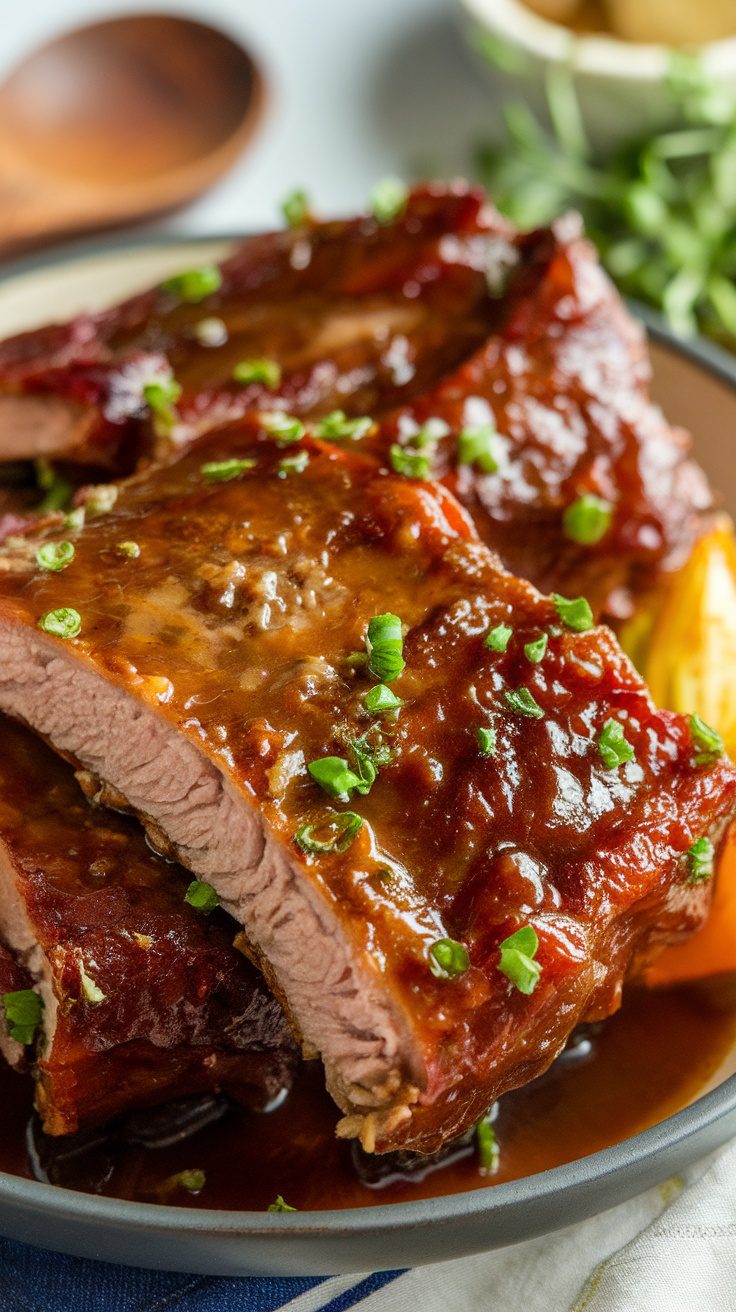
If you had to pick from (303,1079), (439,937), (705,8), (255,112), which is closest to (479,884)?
(439,937)

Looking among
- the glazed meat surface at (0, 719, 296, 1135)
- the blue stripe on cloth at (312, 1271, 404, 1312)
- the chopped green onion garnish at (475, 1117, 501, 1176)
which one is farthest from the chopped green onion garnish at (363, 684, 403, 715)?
the blue stripe on cloth at (312, 1271, 404, 1312)

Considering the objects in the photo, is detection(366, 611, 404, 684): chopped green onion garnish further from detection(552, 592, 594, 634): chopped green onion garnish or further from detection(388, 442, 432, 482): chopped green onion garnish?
detection(388, 442, 432, 482): chopped green onion garnish

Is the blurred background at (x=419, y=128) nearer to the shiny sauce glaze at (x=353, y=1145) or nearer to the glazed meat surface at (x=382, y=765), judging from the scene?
the glazed meat surface at (x=382, y=765)

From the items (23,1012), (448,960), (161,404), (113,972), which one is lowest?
(23,1012)

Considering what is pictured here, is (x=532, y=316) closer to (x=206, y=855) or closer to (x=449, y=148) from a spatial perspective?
(x=206, y=855)

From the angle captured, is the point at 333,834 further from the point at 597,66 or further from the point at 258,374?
the point at 597,66

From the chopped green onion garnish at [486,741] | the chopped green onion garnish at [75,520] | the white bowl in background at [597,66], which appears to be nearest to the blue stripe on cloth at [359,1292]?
the chopped green onion garnish at [486,741]

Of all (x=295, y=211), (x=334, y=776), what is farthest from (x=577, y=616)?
(x=295, y=211)
